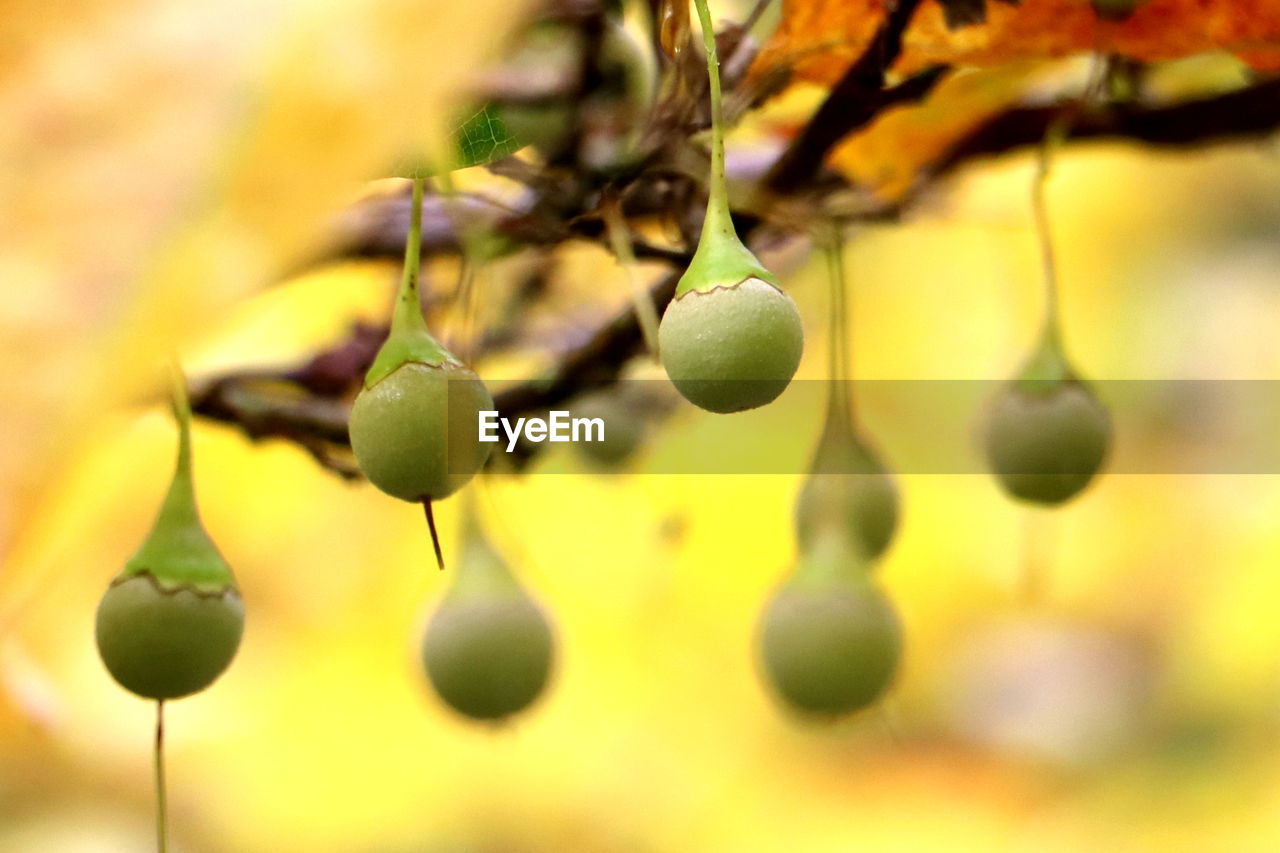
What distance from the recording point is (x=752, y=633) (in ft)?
1.75

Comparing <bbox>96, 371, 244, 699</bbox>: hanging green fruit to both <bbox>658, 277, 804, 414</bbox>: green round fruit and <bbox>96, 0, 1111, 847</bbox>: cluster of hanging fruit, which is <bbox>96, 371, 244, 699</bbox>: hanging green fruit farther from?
<bbox>658, 277, 804, 414</bbox>: green round fruit

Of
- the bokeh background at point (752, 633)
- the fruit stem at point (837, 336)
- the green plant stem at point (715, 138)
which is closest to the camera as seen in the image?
the green plant stem at point (715, 138)

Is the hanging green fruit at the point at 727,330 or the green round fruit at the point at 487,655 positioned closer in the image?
the hanging green fruit at the point at 727,330

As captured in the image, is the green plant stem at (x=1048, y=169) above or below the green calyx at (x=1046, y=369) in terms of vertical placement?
above

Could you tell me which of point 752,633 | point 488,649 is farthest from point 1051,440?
point 752,633

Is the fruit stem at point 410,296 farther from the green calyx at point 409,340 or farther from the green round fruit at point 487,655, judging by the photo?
the green round fruit at point 487,655

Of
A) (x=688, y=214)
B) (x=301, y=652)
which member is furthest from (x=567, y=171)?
(x=301, y=652)

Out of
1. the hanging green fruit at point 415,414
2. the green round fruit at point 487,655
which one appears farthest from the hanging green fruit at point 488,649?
the hanging green fruit at point 415,414

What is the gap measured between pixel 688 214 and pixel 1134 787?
4.24 feet

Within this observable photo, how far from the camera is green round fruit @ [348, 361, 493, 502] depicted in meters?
0.19

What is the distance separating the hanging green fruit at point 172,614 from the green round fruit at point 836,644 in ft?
0.37

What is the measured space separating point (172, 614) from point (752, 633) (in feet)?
1.08

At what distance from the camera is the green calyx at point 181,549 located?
24 cm

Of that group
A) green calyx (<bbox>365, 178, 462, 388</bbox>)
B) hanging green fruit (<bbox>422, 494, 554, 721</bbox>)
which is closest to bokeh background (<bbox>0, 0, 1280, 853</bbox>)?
hanging green fruit (<bbox>422, 494, 554, 721</bbox>)
